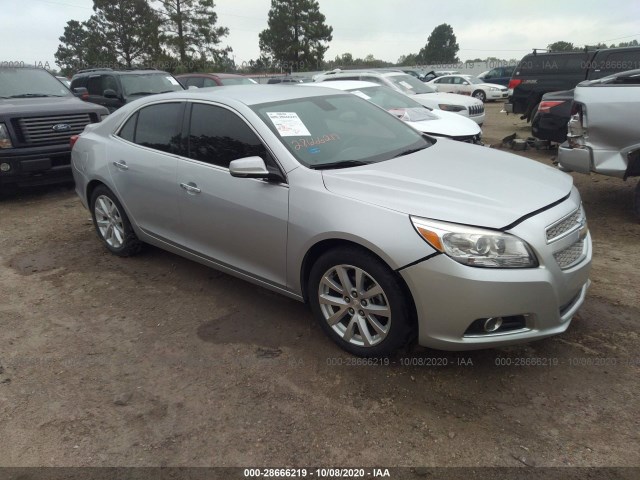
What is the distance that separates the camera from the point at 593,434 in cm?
240

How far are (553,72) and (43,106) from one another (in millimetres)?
11119

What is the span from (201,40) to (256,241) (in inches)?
1407

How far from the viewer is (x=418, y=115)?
25.5 feet

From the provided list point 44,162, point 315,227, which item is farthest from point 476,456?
point 44,162

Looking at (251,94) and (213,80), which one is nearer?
(251,94)

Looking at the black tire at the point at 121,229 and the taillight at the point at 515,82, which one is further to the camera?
the taillight at the point at 515,82

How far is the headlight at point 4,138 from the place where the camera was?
21.2ft

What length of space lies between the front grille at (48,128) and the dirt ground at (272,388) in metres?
3.41

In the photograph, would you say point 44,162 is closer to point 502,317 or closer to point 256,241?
point 256,241

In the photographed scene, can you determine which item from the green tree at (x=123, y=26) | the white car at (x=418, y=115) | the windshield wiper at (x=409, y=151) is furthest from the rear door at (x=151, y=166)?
the green tree at (x=123, y=26)

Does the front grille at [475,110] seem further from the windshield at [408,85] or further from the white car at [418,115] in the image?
the white car at [418,115]

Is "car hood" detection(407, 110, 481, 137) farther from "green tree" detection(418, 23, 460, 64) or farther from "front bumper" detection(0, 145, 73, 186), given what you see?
"green tree" detection(418, 23, 460, 64)

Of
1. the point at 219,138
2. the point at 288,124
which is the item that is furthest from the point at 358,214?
the point at 219,138

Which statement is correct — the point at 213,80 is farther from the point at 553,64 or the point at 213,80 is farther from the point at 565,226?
the point at 565,226
